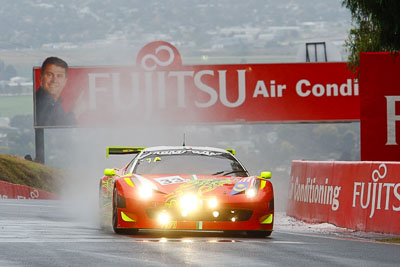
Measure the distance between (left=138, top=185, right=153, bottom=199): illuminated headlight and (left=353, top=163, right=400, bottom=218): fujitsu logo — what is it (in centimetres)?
358

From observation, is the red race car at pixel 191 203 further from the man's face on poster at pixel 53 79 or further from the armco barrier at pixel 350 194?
the man's face on poster at pixel 53 79

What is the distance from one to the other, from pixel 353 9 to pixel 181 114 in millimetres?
34520

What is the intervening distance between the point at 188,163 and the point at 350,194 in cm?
328

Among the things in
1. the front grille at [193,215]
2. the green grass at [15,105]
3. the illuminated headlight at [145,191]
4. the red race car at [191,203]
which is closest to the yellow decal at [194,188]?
the red race car at [191,203]

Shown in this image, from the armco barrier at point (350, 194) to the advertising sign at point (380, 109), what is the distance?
48.5 inches

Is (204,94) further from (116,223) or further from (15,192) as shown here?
(116,223)

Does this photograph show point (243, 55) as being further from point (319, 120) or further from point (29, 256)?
point (29, 256)

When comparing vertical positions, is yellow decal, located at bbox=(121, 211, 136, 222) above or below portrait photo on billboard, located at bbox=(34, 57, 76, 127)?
below

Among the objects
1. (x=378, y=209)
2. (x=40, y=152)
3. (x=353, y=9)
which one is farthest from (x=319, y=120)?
(x=378, y=209)

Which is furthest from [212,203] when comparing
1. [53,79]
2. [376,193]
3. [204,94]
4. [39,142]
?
[39,142]

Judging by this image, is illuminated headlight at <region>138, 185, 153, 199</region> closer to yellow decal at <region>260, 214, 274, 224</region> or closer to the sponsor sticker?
the sponsor sticker

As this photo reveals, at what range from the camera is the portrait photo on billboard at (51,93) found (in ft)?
167

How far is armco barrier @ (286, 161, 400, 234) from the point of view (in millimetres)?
14102

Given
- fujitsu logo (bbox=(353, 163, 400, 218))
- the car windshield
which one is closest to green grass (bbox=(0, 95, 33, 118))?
fujitsu logo (bbox=(353, 163, 400, 218))
